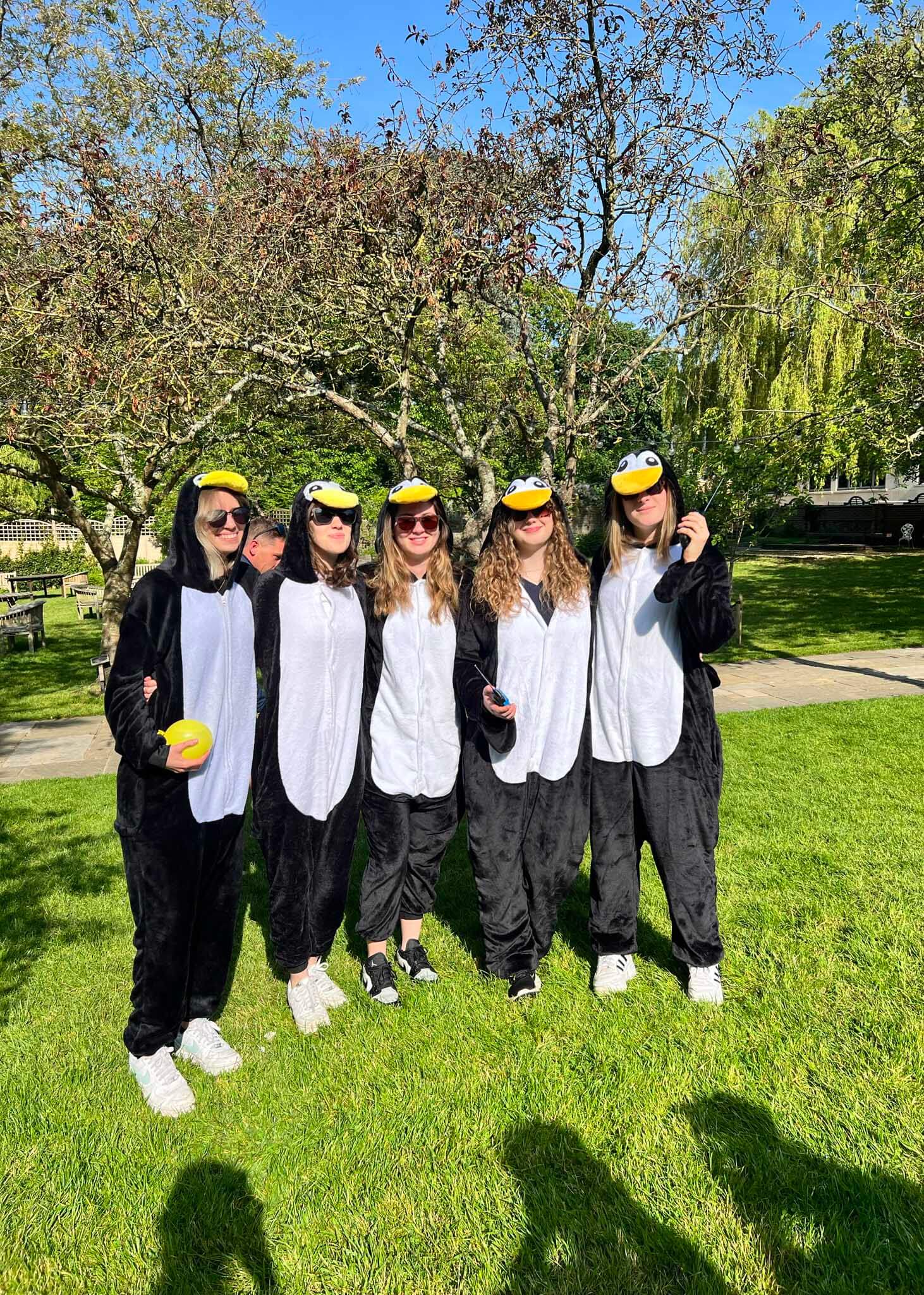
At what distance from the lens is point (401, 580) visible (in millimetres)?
3260

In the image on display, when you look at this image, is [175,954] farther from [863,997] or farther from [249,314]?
[249,314]

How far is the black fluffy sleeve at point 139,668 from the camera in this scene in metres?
2.63

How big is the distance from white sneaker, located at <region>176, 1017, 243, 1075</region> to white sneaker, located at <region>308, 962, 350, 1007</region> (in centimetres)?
40

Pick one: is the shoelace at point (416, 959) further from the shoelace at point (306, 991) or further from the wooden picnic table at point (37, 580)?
the wooden picnic table at point (37, 580)

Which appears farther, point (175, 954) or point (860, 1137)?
point (175, 954)

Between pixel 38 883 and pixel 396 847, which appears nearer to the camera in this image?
pixel 396 847

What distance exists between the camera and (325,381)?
333 inches

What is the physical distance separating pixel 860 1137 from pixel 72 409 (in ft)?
24.5

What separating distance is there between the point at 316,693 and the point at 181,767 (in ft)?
2.00

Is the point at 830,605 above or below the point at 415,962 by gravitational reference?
below

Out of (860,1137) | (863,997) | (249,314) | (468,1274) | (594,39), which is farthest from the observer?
(249,314)

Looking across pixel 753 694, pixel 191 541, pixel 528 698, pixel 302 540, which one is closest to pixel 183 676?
pixel 191 541

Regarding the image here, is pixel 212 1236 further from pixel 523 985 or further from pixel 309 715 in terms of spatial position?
pixel 309 715

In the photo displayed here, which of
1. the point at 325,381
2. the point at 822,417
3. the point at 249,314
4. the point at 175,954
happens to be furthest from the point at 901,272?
the point at 175,954
